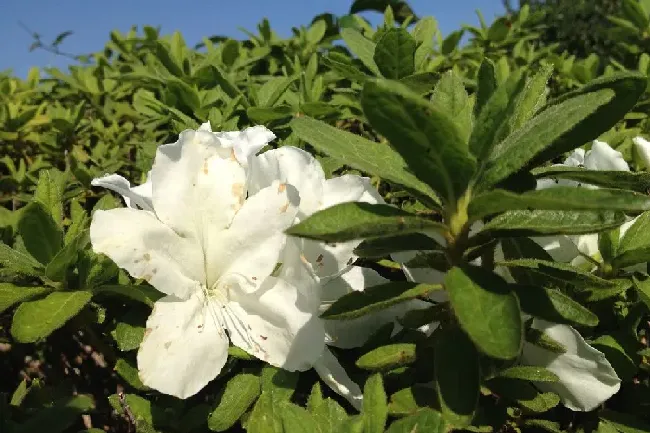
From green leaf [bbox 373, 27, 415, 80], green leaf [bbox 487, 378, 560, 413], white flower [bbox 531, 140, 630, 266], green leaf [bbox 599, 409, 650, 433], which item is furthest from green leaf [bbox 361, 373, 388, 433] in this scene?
green leaf [bbox 373, 27, 415, 80]

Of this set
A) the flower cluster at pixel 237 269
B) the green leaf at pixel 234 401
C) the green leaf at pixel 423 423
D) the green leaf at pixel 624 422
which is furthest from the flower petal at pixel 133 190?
the green leaf at pixel 624 422

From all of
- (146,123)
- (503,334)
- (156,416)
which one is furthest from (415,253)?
(146,123)

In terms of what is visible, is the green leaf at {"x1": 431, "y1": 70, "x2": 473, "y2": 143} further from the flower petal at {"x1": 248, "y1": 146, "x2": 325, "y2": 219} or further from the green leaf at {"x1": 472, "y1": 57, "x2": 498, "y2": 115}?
the flower petal at {"x1": 248, "y1": 146, "x2": 325, "y2": 219}

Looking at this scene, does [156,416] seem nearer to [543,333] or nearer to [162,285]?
[162,285]

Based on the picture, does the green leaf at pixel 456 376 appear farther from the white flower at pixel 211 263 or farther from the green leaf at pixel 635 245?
the green leaf at pixel 635 245

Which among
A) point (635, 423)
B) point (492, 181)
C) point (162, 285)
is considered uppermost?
point (492, 181)

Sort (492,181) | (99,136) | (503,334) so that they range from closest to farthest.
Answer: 1. (503,334)
2. (492,181)
3. (99,136)
